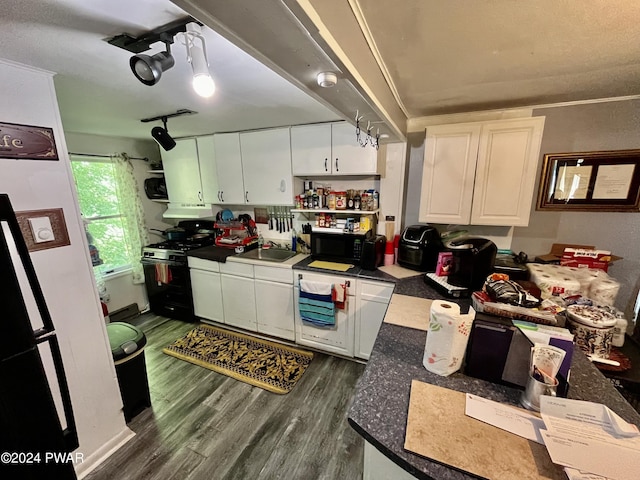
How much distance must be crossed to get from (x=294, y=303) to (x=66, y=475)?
1750 millimetres

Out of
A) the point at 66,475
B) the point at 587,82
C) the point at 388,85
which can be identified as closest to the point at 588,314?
Result: the point at 587,82

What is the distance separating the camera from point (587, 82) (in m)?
1.44

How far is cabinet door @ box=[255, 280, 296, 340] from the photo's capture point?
8.23ft

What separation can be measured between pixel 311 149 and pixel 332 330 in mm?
1767

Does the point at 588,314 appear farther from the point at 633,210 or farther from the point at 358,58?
the point at 358,58

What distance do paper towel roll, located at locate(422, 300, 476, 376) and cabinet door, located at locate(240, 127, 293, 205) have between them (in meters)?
1.96

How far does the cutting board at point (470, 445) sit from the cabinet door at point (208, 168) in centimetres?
292

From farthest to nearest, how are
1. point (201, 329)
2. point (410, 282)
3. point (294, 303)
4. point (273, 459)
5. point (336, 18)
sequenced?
point (201, 329), point (294, 303), point (410, 282), point (273, 459), point (336, 18)

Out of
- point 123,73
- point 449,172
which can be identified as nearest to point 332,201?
point 449,172

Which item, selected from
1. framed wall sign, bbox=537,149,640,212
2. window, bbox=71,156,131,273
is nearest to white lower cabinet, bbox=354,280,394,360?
framed wall sign, bbox=537,149,640,212

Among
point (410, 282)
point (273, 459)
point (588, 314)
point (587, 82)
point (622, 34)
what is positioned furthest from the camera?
point (410, 282)

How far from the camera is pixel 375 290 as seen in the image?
212 centimetres

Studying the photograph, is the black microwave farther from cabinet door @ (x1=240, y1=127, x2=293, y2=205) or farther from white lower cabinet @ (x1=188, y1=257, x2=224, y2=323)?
white lower cabinet @ (x1=188, y1=257, x2=224, y2=323)

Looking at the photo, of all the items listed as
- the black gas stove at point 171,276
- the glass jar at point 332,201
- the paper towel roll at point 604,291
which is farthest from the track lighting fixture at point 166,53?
the paper towel roll at point 604,291
